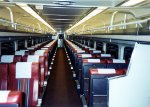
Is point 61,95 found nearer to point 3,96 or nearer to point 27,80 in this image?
point 27,80

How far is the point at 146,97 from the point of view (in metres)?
2.32

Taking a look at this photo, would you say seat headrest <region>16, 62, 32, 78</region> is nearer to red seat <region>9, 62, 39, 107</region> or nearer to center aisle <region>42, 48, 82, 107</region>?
red seat <region>9, 62, 39, 107</region>

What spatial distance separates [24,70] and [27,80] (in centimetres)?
16

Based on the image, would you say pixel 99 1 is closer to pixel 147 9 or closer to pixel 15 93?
pixel 15 93

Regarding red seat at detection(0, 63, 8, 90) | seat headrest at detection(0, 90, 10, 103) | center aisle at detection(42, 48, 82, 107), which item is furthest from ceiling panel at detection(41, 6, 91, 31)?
seat headrest at detection(0, 90, 10, 103)

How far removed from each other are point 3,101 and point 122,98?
1115mm

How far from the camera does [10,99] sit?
73.9 inches

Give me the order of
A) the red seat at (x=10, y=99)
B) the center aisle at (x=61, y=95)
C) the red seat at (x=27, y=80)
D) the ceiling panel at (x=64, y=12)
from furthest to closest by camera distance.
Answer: the ceiling panel at (x=64, y=12)
the center aisle at (x=61, y=95)
the red seat at (x=27, y=80)
the red seat at (x=10, y=99)

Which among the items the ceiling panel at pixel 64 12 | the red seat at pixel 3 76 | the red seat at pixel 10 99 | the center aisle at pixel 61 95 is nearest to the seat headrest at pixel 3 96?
the red seat at pixel 10 99

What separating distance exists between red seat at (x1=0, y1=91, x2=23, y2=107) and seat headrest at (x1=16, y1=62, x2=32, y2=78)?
1.66 metres

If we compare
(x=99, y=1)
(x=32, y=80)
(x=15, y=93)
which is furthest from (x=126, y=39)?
(x=15, y=93)

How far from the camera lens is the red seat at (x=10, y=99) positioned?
72.3 inches

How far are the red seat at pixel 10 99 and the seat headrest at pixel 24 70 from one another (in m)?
1.66

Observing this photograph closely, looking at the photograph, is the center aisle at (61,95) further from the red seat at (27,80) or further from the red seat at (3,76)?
the red seat at (3,76)
